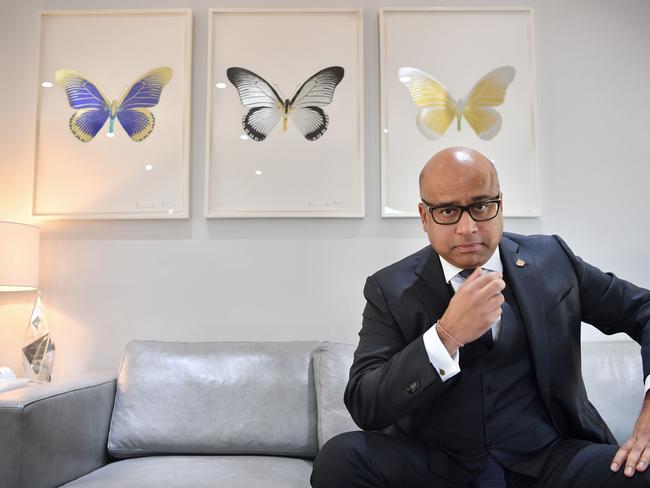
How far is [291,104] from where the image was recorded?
2592mm

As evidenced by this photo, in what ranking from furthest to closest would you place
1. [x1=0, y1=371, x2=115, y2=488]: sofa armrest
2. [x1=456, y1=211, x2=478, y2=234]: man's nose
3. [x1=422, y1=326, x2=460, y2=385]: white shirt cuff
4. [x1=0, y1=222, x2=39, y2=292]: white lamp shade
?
[x1=0, y1=222, x2=39, y2=292]: white lamp shade → [x1=0, y1=371, x2=115, y2=488]: sofa armrest → [x1=456, y1=211, x2=478, y2=234]: man's nose → [x1=422, y1=326, x2=460, y2=385]: white shirt cuff

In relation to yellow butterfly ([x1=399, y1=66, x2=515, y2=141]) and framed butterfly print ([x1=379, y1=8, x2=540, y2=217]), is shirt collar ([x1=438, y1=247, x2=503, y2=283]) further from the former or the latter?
yellow butterfly ([x1=399, y1=66, x2=515, y2=141])

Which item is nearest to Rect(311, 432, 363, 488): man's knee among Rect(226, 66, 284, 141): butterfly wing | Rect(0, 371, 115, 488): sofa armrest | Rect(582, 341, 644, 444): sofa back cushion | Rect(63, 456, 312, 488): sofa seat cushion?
Rect(63, 456, 312, 488): sofa seat cushion

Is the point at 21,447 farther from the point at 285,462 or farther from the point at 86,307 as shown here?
the point at 86,307

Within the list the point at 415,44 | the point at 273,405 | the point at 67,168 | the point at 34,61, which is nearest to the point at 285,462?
the point at 273,405

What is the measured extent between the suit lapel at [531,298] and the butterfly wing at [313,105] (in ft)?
4.02

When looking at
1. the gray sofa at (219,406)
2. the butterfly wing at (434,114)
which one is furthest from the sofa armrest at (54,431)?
the butterfly wing at (434,114)

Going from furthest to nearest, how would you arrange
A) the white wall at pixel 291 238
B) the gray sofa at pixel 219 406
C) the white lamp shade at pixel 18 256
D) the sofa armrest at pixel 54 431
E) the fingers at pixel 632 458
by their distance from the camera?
the white wall at pixel 291 238
the white lamp shade at pixel 18 256
the gray sofa at pixel 219 406
the sofa armrest at pixel 54 431
the fingers at pixel 632 458

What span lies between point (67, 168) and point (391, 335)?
1.82 metres

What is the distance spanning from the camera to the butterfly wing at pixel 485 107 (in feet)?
8.49

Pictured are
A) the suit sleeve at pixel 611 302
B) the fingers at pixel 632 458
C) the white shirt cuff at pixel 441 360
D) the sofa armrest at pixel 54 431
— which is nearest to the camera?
the fingers at pixel 632 458

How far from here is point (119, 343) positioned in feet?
8.31

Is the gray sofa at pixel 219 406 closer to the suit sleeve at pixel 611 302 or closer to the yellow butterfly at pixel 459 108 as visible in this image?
the suit sleeve at pixel 611 302

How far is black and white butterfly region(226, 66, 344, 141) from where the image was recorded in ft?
8.50
